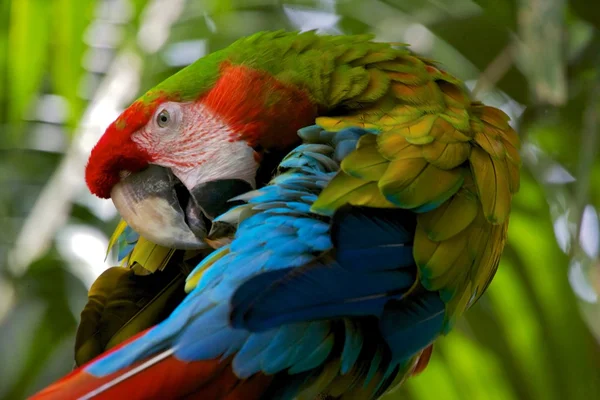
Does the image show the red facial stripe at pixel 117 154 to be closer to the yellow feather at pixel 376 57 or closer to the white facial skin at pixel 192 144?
the white facial skin at pixel 192 144

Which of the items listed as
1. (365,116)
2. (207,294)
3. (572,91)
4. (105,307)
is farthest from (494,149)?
(572,91)

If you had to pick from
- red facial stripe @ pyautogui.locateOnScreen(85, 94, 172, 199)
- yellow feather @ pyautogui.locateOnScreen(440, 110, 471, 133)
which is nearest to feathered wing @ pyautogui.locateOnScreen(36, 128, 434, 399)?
yellow feather @ pyautogui.locateOnScreen(440, 110, 471, 133)

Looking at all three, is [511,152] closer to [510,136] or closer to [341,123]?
[510,136]

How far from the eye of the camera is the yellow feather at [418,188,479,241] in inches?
24.7

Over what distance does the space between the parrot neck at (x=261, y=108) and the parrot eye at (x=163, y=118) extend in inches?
2.4

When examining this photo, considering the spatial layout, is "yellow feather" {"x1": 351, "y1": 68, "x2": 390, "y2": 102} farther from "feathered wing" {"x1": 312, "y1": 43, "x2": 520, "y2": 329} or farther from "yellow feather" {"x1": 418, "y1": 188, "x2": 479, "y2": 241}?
"yellow feather" {"x1": 418, "y1": 188, "x2": 479, "y2": 241}

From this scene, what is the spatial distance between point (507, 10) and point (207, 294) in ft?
2.76

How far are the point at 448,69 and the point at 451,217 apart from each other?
0.62m

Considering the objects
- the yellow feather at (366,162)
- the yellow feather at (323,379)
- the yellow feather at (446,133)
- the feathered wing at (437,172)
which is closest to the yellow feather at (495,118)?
the feathered wing at (437,172)

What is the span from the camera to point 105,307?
0.79 meters

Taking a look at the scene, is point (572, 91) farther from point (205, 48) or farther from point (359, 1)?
point (205, 48)

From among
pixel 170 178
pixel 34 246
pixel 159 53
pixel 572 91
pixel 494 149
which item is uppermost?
pixel 494 149

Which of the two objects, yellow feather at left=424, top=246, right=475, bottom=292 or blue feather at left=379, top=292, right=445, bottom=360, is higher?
yellow feather at left=424, top=246, right=475, bottom=292

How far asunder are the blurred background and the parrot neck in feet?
0.93
